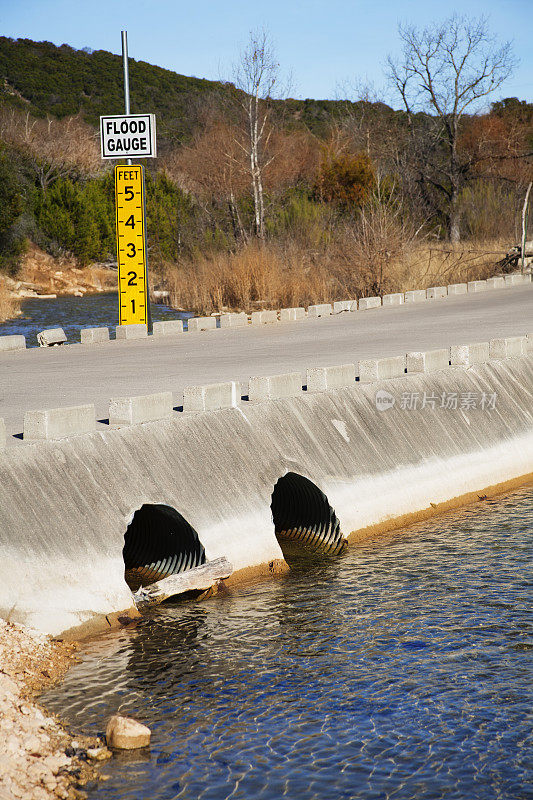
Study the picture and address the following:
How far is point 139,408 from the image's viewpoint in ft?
26.8

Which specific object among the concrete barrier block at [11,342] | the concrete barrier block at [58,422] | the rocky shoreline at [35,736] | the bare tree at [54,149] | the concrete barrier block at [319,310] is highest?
the bare tree at [54,149]

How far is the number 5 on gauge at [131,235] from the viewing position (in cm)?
1614

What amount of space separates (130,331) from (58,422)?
859 cm

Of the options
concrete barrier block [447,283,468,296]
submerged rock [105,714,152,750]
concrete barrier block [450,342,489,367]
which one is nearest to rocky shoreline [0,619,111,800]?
submerged rock [105,714,152,750]

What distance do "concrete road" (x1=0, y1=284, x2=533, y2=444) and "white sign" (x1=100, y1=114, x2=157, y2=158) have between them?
303 centimetres

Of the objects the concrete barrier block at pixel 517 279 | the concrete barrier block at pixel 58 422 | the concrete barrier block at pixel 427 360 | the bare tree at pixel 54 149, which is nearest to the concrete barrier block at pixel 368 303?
the concrete barrier block at pixel 517 279

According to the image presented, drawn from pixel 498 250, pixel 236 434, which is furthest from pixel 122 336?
pixel 498 250

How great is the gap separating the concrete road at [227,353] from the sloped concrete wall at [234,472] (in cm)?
72

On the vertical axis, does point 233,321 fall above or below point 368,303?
below

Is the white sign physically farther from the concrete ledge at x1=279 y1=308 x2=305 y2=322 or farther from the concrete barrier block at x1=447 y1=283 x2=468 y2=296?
the concrete barrier block at x1=447 y1=283 x2=468 y2=296

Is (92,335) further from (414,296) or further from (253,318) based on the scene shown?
(414,296)

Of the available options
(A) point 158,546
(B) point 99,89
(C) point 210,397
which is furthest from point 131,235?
(B) point 99,89

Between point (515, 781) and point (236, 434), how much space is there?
4.35 meters

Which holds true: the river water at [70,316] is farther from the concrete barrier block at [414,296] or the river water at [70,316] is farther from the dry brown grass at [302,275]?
the concrete barrier block at [414,296]
